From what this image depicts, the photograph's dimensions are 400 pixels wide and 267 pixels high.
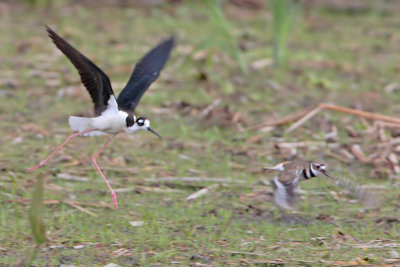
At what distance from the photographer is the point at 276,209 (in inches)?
212

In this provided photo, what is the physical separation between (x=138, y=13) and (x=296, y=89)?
3733 mm

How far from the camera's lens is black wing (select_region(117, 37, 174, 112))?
223 inches

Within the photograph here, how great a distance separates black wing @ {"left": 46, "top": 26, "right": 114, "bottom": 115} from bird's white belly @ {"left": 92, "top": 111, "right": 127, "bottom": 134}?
0.22ft

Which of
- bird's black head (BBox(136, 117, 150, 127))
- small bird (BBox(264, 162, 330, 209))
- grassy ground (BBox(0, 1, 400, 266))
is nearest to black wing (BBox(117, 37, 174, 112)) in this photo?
bird's black head (BBox(136, 117, 150, 127))

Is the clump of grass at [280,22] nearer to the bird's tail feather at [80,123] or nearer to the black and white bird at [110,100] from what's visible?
the black and white bird at [110,100]

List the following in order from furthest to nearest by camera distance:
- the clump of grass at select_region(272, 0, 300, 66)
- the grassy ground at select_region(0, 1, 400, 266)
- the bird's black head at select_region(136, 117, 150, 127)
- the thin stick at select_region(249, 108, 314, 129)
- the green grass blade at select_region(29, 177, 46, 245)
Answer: the clump of grass at select_region(272, 0, 300, 66) < the thin stick at select_region(249, 108, 314, 129) < the bird's black head at select_region(136, 117, 150, 127) < the grassy ground at select_region(0, 1, 400, 266) < the green grass blade at select_region(29, 177, 46, 245)

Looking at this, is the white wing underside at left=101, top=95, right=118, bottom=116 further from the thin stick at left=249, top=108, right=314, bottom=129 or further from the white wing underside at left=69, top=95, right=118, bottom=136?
the thin stick at left=249, top=108, right=314, bottom=129

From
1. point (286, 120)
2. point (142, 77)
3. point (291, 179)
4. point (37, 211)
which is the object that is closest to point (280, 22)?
point (286, 120)

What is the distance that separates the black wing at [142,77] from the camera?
565 centimetres

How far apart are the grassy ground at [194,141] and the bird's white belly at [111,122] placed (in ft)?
1.71

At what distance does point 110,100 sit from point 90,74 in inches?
17.3

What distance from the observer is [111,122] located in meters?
5.42

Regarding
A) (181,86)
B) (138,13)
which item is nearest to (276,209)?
(181,86)

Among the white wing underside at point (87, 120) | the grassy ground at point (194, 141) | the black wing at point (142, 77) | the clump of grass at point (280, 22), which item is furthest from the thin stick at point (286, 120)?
the white wing underside at point (87, 120)
